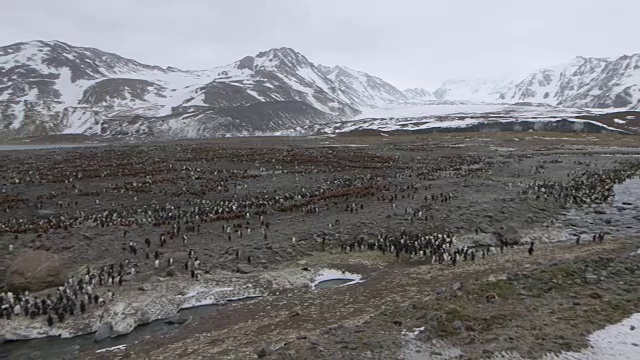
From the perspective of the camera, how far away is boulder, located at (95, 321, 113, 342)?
1413 cm

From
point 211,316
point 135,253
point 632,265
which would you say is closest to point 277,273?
point 211,316

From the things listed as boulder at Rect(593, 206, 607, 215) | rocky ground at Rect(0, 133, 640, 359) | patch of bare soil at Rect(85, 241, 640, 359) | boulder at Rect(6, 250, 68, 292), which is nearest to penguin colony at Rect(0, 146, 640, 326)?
rocky ground at Rect(0, 133, 640, 359)

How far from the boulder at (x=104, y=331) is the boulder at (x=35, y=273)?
160 inches

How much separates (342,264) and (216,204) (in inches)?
529

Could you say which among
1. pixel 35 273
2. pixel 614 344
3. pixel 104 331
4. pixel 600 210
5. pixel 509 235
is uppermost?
pixel 614 344

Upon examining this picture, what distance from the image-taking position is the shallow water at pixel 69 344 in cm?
1339

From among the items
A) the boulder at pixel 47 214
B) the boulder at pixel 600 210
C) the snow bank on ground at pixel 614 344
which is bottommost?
the boulder at pixel 600 210

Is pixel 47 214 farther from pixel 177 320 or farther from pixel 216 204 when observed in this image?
pixel 177 320

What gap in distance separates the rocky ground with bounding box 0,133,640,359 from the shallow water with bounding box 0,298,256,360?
0.54 meters

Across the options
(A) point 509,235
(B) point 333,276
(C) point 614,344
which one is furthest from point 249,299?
(A) point 509,235

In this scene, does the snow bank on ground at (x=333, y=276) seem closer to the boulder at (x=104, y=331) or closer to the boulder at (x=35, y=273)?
the boulder at (x=104, y=331)

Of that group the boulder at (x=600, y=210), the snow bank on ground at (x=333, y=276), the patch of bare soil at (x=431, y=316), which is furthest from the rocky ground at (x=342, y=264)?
the snow bank on ground at (x=333, y=276)

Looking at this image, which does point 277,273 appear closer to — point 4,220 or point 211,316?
point 211,316

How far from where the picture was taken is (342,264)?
20141 mm
